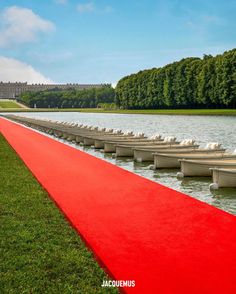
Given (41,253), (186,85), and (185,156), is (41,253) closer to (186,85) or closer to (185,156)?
(185,156)

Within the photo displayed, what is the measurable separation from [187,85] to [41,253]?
8673cm

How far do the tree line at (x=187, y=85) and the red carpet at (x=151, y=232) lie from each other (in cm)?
6495

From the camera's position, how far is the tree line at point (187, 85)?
7650 cm

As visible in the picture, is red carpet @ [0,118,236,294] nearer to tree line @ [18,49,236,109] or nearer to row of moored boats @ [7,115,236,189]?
row of moored boats @ [7,115,236,189]

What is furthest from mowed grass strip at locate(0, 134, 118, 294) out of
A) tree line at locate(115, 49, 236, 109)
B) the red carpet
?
tree line at locate(115, 49, 236, 109)

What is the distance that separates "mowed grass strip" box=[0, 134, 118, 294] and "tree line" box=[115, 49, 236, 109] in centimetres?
6766

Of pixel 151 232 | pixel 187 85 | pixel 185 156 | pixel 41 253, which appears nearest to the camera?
pixel 41 253

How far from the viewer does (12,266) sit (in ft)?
19.7

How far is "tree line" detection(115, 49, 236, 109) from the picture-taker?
7650 cm

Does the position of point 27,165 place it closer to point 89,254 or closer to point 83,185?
point 83,185

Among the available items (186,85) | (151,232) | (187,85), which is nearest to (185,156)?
(151,232)

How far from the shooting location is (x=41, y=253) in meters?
6.54

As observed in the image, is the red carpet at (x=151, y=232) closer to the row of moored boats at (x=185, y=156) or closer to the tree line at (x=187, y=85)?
the row of moored boats at (x=185, y=156)

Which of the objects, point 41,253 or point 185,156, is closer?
point 41,253
